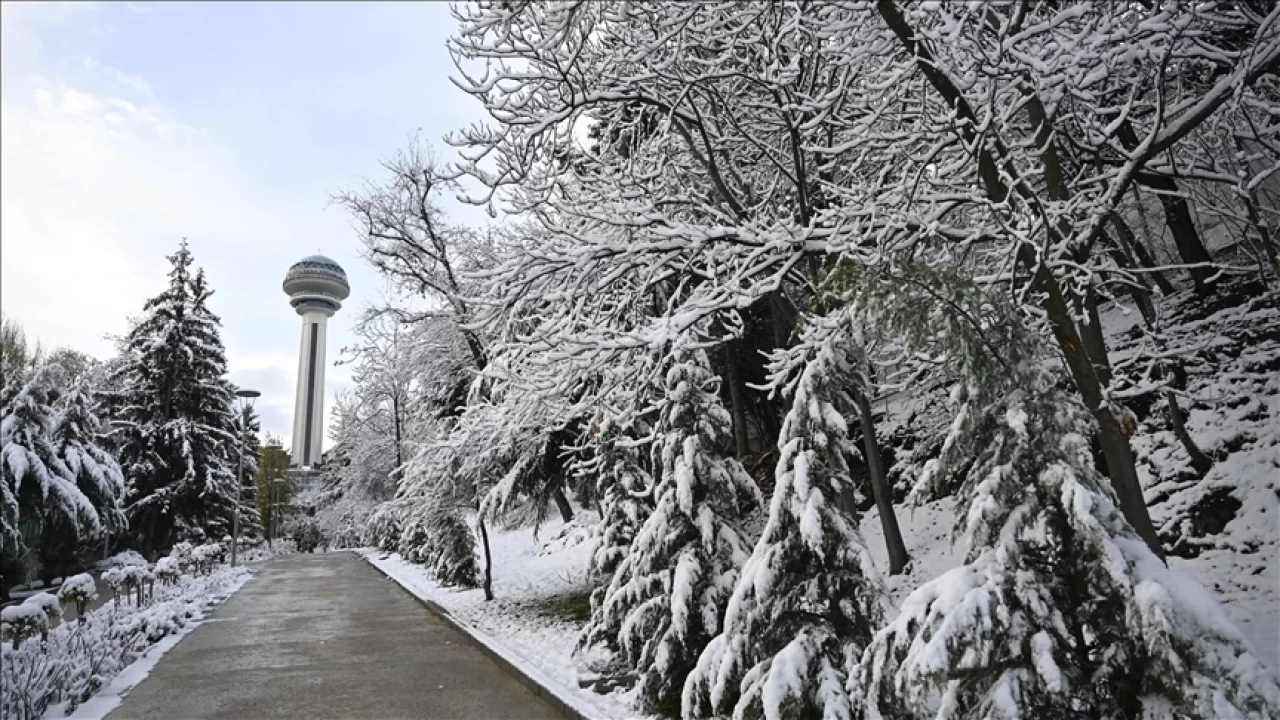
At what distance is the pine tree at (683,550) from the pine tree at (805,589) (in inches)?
39.9

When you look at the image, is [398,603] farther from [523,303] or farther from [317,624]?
[523,303]

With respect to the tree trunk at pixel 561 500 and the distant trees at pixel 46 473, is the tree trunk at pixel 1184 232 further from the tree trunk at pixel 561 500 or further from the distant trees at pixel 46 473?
the distant trees at pixel 46 473

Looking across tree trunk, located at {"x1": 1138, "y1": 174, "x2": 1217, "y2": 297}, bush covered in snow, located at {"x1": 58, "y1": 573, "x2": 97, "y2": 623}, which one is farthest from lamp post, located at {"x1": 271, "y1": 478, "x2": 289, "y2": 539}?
tree trunk, located at {"x1": 1138, "y1": 174, "x2": 1217, "y2": 297}

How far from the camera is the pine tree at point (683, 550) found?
6648mm

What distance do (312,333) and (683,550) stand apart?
109601 mm

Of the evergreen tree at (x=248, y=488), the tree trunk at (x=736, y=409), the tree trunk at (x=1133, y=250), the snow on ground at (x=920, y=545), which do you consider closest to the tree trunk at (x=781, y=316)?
the tree trunk at (x=736, y=409)

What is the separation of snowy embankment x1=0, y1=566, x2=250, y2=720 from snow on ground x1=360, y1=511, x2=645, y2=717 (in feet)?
14.5

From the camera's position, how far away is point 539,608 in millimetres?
13852

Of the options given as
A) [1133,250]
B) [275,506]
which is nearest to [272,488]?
[275,506]

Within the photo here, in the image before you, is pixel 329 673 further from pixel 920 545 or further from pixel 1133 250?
pixel 1133 250

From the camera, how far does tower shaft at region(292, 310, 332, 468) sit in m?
96.8

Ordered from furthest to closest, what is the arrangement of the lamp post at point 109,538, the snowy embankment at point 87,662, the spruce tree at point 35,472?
the lamp post at point 109,538 → the spruce tree at point 35,472 → the snowy embankment at point 87,662

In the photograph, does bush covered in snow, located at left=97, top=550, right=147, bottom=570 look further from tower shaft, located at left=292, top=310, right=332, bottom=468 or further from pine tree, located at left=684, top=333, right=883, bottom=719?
tower shaft, located at left=292, top=310, right=332, bottom=468

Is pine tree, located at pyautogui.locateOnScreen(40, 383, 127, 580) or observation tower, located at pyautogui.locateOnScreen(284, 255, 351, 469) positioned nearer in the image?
pine tree, located at pyautogui.locateOnScreen(40, 383, 127, 580)
